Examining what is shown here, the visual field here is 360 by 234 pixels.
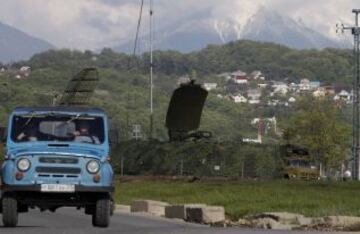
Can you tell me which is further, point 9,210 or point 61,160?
point 9,210

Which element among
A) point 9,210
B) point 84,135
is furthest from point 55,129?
point 9,210

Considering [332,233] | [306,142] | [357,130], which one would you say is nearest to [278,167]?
[357,130]

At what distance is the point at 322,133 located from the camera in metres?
116

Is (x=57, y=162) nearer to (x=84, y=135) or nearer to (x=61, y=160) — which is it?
(x=61, y=160)

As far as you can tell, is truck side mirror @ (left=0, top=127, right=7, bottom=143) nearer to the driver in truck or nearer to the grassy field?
the driver in truck

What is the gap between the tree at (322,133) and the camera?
115 m

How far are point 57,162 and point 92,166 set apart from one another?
0.72 metres

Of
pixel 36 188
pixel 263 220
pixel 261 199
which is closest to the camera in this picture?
pixel 36 188

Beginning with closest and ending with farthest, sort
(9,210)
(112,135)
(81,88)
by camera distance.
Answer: (9,210), (112,135), (81,88)

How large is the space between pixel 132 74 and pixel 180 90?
102 m

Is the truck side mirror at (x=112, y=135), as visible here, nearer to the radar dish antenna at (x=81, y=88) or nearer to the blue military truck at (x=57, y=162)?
the blue military truck at (x=57, y=162)

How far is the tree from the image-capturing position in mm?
115125

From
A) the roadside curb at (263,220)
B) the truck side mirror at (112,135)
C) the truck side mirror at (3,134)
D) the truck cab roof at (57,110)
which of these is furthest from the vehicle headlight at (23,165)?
the roadside curb at (263,220)

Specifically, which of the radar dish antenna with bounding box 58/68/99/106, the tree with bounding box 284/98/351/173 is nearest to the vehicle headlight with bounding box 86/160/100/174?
the radar dish antenna with bounding box 58/68/99/106
